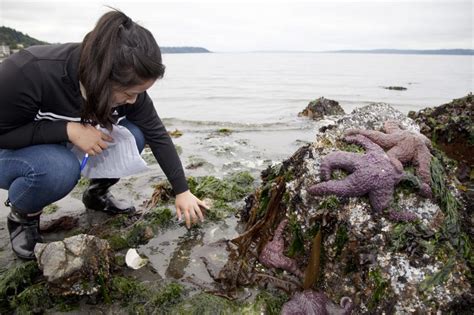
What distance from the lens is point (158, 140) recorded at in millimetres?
3395

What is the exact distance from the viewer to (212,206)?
14.0 feet

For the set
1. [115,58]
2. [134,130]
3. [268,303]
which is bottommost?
[268,303]

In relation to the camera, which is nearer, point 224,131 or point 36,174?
point 36,174

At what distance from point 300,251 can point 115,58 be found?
6.46 feet

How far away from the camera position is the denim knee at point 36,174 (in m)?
2.92

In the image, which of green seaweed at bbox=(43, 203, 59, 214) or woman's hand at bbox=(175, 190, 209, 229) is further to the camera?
green seaweed at bbox=(43, 203, 59, 214)

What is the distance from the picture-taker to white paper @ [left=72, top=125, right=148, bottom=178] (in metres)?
3.44

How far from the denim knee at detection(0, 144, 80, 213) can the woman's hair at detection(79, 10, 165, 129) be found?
0.76m

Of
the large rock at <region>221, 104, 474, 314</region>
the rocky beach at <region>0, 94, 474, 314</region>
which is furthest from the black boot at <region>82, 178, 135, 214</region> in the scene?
the large rock at <region>221, 104, 474, 314</region>

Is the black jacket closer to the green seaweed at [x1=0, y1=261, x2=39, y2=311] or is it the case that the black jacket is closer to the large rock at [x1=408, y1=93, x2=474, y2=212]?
the green seaweed at [x1=0, y1=261, x2=39, y2=311]

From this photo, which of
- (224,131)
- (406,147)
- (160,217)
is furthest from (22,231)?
(224,131)

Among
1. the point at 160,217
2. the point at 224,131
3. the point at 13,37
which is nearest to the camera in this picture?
the point at 160,217

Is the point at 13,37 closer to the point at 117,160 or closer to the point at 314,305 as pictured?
the point at 117,160

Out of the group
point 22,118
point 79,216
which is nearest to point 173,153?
point 22,118
